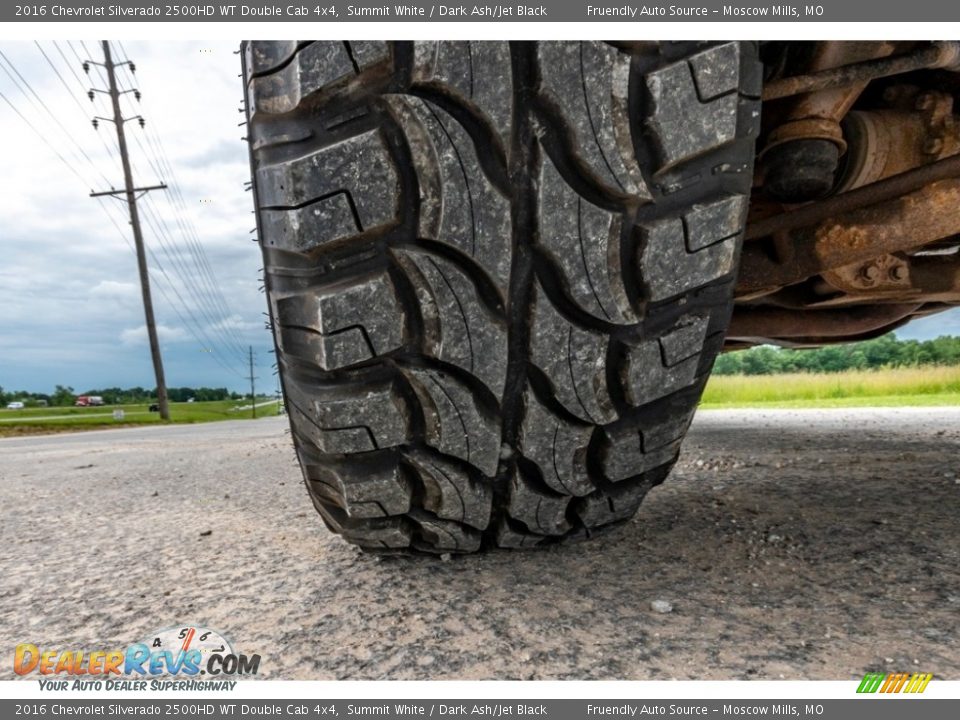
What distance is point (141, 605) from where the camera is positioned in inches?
34.5

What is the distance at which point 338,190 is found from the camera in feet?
2.05

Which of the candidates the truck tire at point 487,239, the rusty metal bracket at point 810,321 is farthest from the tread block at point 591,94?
the rusty metal bracket at point 810,321

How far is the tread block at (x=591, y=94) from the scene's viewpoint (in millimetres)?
622

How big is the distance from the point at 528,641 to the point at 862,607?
45 cm

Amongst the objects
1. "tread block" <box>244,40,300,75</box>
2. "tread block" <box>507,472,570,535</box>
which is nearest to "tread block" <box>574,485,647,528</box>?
"tread block" <box>507,472,570,535</box>

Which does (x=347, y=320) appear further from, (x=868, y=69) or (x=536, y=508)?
(x=868, y=69)

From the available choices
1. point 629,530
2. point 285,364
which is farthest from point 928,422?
point 285,364

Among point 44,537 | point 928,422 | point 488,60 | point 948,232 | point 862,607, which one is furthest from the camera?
point 928,422

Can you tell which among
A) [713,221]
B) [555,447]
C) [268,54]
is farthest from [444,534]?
[268,54]

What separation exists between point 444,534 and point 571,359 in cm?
36

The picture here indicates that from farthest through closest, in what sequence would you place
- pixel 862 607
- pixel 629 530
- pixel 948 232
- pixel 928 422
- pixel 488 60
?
pixel 928 422 < pixel 629 530 < pixel 948 232 < pixel 862 607 < pixel 488 60

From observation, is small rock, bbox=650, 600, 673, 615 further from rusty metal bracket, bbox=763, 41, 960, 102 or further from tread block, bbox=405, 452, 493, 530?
rusty metal bracket, bbox=763, 41, 960, 102

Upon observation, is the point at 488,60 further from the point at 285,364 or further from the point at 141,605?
the point at 141,605

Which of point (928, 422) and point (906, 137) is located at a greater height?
point (906, 137)
